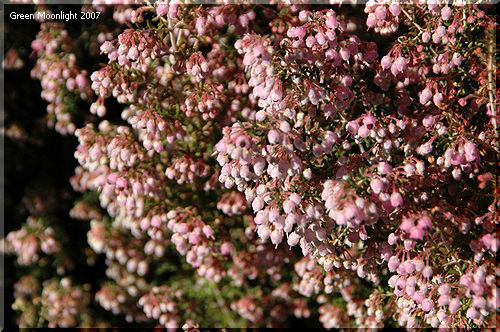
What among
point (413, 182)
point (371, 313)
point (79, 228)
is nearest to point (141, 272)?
point (79, 228)

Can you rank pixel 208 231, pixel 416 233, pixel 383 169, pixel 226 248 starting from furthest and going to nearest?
pixel 226 248
pixel 208 231
pixel 383 169
pixel 416 233

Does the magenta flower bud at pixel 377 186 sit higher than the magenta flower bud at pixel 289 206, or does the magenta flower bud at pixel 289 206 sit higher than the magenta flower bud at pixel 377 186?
the magenta flower bud at pixel 377 186

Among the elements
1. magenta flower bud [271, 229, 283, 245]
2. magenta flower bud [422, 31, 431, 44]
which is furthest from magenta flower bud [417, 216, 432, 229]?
magenta flower bud [422, 31, 431, 44]

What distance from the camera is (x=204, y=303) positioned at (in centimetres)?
375

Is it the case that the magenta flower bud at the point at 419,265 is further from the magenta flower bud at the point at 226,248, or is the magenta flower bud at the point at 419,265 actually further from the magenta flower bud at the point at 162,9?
the magenta flower bud at the point at 162,9

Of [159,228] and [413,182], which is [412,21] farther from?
[159,228]

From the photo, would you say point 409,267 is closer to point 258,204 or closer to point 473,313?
point 473,313

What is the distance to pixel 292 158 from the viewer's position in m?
2.12

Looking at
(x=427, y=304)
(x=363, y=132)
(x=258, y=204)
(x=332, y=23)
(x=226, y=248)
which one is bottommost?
(x=226, y=248)

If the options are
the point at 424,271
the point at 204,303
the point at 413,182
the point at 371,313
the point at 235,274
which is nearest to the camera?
the point at 424,271

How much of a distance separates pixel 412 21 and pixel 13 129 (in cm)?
265

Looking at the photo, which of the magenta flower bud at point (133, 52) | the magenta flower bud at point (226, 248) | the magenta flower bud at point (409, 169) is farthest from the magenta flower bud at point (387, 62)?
the magenta flower bud at point (226, 248)

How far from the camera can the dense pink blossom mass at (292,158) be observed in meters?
2.19

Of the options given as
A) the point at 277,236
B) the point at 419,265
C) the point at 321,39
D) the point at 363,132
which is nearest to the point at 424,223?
the point at 419,265
